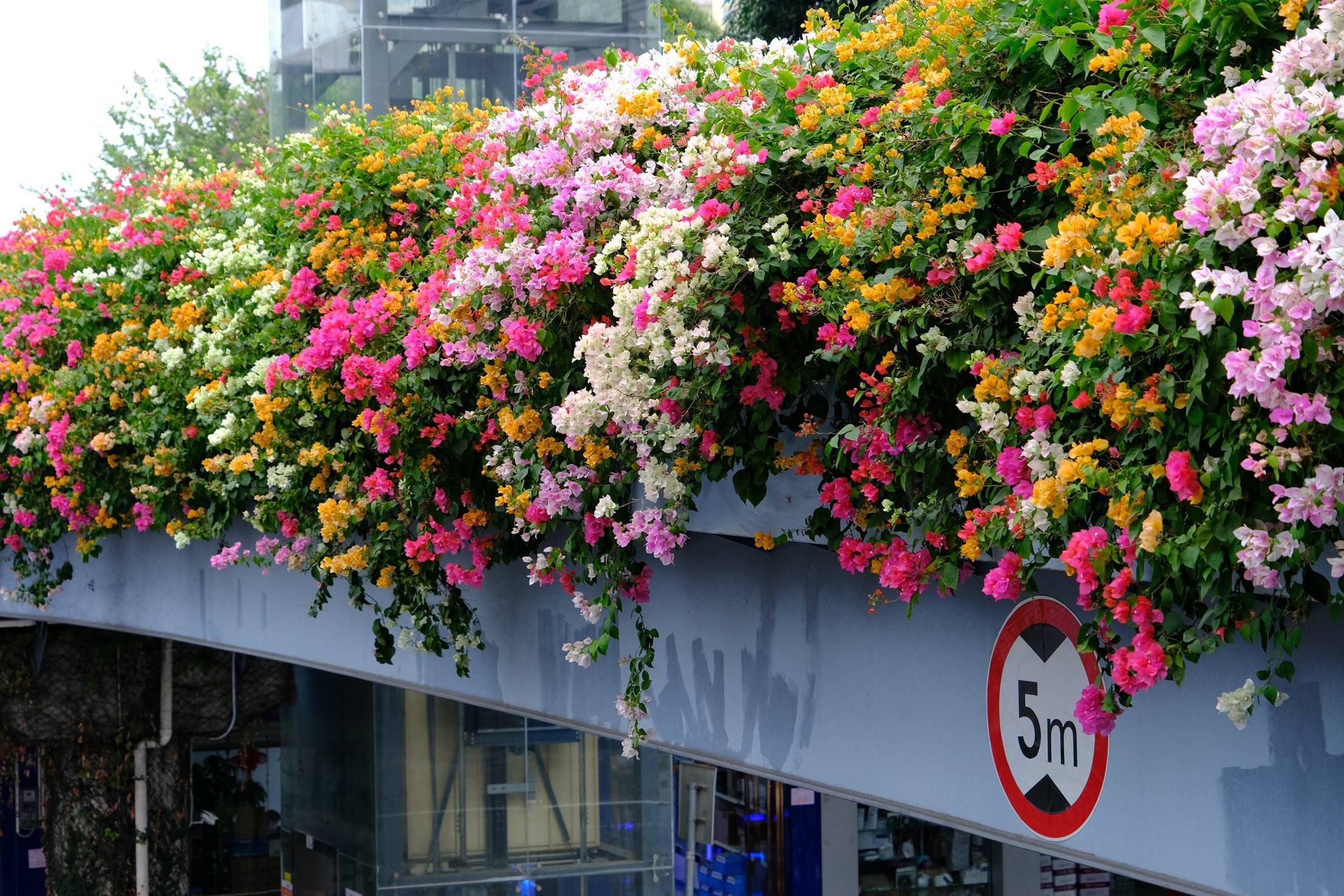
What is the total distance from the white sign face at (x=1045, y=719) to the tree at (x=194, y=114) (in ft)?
84.0

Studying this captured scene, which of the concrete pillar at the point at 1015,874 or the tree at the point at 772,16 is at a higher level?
the tree at the point at 772,16

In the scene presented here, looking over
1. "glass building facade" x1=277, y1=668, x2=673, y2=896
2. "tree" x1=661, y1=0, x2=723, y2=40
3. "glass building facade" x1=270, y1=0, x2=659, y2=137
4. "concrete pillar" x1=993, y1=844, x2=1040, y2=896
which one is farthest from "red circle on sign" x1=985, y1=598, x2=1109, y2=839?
"tree" x1=661, y1=0, x2=723, y2=40

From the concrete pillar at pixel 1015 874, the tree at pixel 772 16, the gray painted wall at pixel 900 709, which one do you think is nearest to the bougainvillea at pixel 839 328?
the gray painted wall at pixel 900 709

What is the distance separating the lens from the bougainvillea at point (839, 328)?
2498 mm

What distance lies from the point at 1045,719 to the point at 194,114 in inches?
1047

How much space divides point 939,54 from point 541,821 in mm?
9411

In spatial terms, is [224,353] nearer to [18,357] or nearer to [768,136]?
[18,357]

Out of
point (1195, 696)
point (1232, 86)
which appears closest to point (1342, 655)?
point (1195, 696)

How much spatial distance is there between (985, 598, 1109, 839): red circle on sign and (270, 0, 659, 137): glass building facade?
9.43 meters

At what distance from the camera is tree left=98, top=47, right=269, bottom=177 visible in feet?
88.4

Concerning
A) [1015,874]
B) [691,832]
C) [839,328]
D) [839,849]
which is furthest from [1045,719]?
[1015,874]

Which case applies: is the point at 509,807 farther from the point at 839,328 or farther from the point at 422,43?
the point at 839,328

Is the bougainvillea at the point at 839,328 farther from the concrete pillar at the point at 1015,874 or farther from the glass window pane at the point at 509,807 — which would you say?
the concrete pillar at the point at 1015,874

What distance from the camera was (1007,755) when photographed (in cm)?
360
